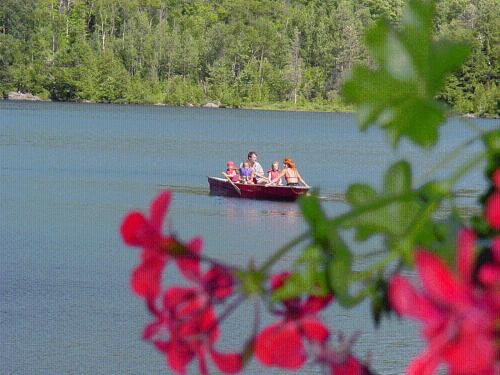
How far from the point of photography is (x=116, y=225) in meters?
28.6

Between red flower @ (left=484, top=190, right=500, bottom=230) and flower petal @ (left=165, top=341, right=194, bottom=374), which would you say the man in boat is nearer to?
flower petal @ (left=165, top=341, right=194, bottom=374)

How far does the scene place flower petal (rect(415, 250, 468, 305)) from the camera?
0.63 metres

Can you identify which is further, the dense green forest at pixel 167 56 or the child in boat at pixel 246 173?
the dense green forest at pixel 167 56

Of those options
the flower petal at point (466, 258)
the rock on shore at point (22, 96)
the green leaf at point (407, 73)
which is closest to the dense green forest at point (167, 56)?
the rock on shore at point (22, 96)

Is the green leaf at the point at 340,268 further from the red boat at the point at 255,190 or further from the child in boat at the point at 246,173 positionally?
the child in boat at the point at 246,173

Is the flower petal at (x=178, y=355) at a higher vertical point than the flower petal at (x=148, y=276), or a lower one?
lower

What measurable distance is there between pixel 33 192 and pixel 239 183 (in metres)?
9.10

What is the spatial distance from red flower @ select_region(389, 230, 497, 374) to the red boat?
85.0 ft

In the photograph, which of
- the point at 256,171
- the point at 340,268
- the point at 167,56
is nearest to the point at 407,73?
the point at 340,268

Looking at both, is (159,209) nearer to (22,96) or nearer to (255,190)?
(255,190)

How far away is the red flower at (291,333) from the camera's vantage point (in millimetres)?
794

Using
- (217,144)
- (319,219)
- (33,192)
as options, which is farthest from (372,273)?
(217,144)

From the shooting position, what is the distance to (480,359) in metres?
0.63

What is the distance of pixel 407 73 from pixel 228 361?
0.23 metres
